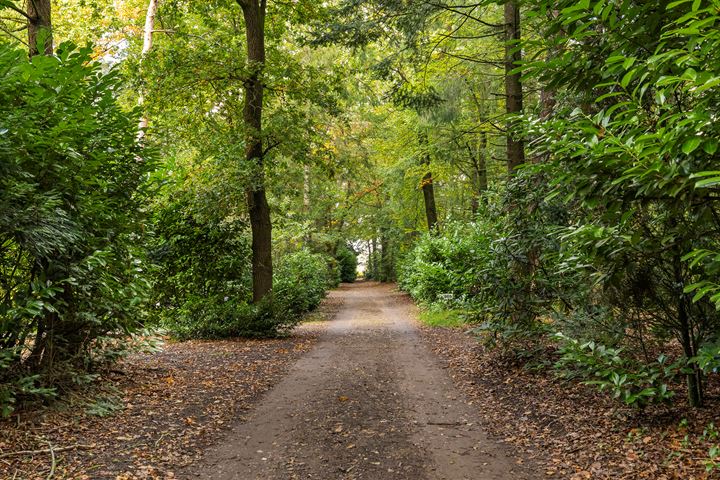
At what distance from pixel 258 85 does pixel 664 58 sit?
1042 centimetres

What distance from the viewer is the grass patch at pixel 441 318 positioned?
45.3 feet

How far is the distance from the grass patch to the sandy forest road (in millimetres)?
5152

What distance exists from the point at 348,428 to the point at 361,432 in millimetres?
187

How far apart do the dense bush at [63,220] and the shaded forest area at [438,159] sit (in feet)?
0.08

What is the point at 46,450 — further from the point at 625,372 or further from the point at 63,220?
the point at 625,372

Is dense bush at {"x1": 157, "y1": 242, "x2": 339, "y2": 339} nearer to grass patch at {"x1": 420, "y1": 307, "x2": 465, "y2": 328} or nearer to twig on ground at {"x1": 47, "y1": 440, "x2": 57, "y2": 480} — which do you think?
grass patch at {"x1": 420, "y1": 307, "x2": 465, "y2": 328}

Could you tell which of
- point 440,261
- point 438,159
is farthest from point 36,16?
point 440,261

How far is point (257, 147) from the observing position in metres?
11.7

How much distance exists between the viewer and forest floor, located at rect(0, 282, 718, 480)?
4.07 metres

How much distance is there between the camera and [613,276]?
4035 millimetres

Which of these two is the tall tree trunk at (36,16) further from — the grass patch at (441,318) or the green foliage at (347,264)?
the green foliage at (347,264)

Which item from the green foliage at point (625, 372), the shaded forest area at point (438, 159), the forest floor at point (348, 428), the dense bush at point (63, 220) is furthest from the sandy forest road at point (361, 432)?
the dense bush at point (63, 220)

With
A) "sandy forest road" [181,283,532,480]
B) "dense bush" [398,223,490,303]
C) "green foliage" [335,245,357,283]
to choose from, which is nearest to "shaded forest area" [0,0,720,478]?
"dense bush" [398,223,490,303]

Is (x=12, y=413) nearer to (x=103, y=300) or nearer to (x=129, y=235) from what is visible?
(x=103, y=300)
